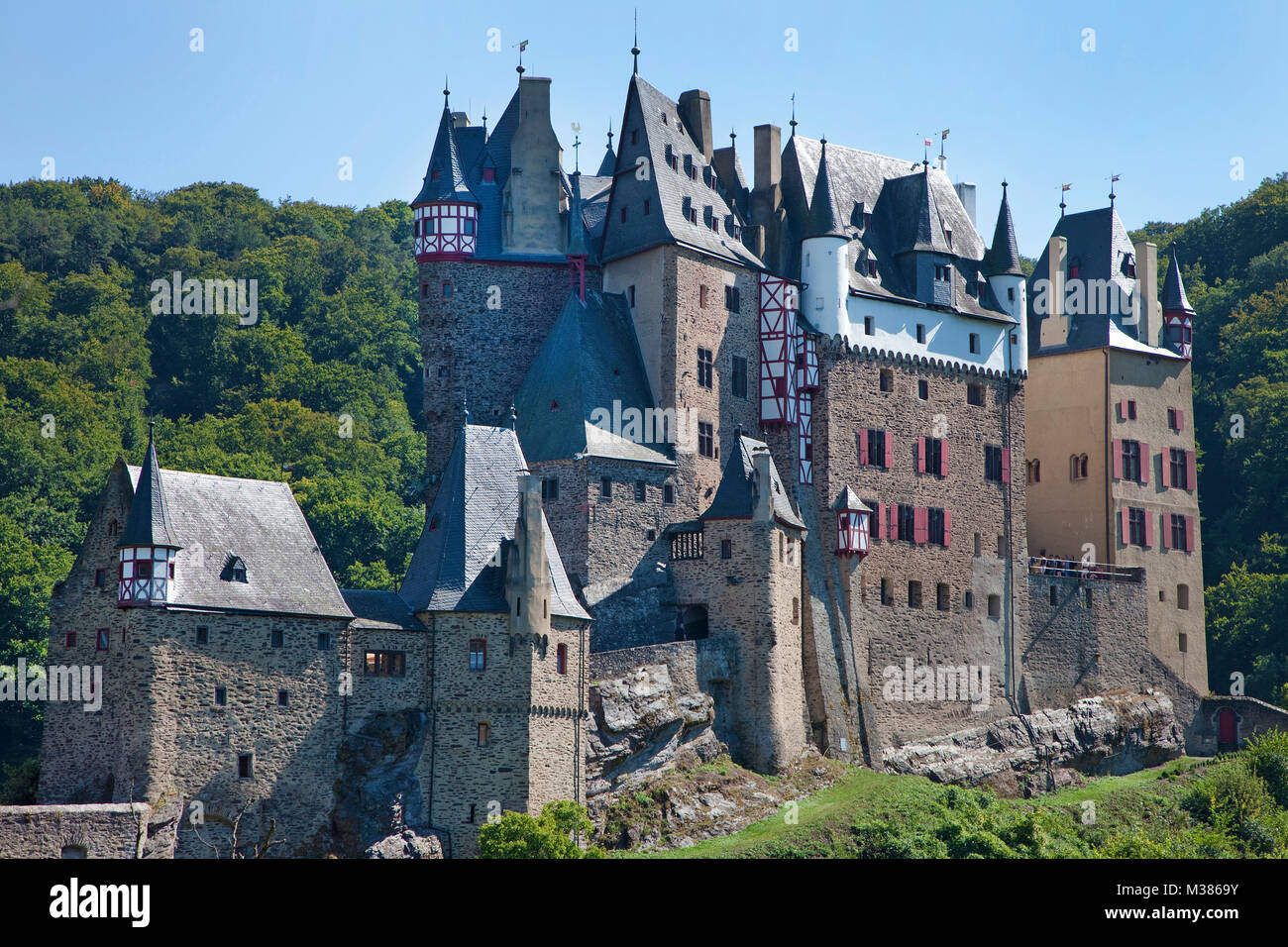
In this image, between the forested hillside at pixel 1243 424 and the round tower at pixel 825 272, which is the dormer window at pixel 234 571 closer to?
the round tower at pixel 825 272

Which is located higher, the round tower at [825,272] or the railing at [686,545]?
the round tower at [825,272]

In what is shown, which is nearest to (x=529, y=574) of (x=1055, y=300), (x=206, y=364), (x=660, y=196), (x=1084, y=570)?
(x=660, y=196)

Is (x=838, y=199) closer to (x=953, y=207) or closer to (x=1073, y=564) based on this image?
(x=953, y=207)

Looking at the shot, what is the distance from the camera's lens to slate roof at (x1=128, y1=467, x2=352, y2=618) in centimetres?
4969

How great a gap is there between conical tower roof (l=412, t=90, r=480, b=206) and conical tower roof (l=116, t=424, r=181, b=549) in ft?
56.8

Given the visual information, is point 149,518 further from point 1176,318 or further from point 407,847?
point 1176,318

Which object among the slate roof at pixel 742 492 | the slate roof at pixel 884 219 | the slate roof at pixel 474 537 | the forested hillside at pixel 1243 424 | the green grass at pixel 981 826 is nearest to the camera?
the slate roof at pixel 474 537

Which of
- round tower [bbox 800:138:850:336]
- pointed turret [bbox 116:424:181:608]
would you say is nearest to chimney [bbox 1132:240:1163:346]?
round tower [bbox 800:138:850:336]

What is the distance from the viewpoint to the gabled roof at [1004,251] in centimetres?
7212

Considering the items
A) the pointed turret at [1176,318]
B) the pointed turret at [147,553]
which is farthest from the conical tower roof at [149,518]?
the pointed turret at [1176,318]

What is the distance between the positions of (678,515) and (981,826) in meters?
12.8

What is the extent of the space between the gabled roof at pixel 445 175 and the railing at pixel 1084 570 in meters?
23.6
